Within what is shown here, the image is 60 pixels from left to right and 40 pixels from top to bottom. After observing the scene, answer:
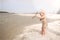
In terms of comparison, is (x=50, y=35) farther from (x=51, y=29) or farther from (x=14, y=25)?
(x=14, y=25)

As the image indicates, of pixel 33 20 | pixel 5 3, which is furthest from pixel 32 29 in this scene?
pixel 5 3

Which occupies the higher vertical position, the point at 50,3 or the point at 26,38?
the point at 50,3

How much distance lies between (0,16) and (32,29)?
1.23 feet

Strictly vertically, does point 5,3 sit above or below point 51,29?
above

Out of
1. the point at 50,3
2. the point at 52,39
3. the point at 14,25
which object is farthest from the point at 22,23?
the point at 50,3

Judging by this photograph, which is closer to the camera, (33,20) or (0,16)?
(33,20)

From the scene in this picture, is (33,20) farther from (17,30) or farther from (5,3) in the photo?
(5,3)

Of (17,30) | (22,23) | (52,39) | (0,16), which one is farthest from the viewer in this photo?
(0,16)

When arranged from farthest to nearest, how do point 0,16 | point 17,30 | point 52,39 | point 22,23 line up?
point 0,16 → point 22,23 → point 17,30 → point 52,39

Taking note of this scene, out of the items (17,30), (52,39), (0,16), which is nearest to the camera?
(52,39)

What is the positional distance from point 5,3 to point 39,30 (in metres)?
0.59

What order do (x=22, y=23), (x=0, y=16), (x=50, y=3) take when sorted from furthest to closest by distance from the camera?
(x=50, y=3) → (x=0, y=16) → (x=22, y=23)

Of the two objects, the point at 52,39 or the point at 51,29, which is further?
the point at 51,29

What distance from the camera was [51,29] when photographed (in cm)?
82
